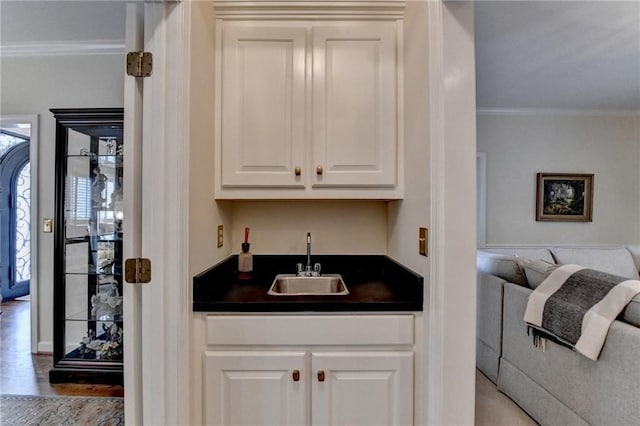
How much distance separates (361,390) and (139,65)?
1491mm

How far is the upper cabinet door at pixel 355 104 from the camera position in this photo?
1.58 metres

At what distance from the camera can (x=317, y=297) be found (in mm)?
1354

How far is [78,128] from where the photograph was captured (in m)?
2.22

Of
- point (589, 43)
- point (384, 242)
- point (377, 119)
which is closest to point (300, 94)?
point (377, 119)

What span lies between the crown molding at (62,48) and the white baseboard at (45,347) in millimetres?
2326

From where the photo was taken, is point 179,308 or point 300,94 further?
point 300,94

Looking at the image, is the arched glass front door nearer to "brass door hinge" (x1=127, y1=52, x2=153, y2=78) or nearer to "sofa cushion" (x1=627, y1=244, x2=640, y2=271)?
"brass door hinge" (x1=127, y1=52, x2=153, y2=78)

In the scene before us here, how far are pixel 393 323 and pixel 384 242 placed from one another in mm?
744

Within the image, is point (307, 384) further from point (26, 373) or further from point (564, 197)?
point (564, 197)

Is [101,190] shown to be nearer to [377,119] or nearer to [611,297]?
[377,119]

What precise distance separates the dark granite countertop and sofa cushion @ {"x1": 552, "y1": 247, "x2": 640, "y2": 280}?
243 centimetres

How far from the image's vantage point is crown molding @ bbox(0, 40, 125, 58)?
7.90ft

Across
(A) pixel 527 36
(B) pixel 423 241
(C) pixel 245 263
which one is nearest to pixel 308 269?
(C) pixel 245 263

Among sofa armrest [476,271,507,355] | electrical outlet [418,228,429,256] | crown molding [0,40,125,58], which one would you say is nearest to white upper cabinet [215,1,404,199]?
electrical outlet [418,228,429,256]
